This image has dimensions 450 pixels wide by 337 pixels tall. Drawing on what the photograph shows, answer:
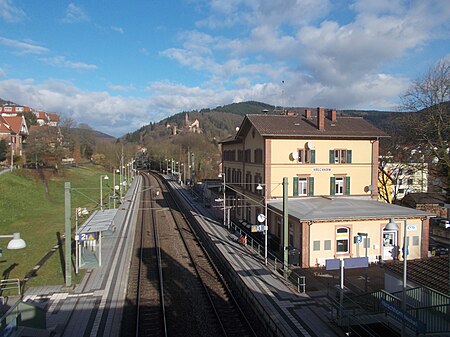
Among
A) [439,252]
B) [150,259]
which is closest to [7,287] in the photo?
[150,259]

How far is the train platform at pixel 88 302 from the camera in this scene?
12.0 metres

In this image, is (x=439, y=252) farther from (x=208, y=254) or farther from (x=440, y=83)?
(x=208, y=254)

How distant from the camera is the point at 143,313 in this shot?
14.0 meters

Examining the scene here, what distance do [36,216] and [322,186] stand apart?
25385mm

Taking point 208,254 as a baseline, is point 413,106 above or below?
above

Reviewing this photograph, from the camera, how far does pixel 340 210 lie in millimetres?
21516

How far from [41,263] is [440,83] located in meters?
25.4

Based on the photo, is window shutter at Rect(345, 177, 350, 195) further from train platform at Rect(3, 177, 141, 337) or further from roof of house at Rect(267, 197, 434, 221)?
train platform at Rect(3, 177, 141, 337)

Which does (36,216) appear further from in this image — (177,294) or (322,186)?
(322,186)

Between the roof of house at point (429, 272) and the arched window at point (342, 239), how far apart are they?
20.0 ft

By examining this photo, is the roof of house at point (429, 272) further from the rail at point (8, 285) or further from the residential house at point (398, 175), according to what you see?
the residential house at point (398, 175)

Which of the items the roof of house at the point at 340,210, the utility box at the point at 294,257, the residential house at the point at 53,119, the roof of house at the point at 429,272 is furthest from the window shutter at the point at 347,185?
the residential house at the point at 53,119

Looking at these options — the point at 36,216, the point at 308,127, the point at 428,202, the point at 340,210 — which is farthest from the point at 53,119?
the point at 340,210

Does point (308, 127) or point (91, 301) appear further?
point (308, 127)
